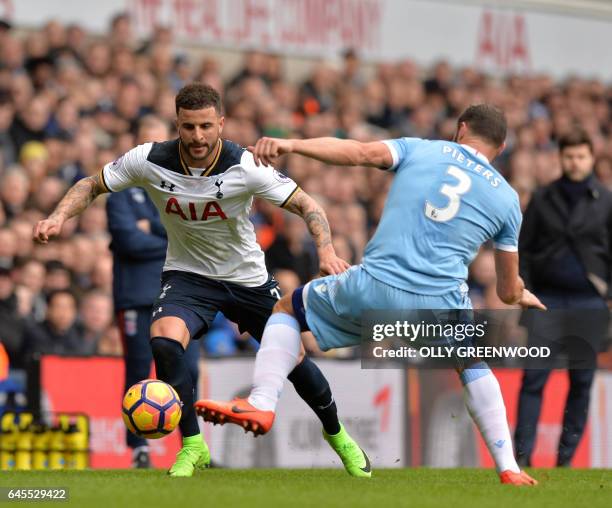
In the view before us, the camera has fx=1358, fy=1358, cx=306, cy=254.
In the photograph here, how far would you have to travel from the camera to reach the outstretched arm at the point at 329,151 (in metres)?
6.76

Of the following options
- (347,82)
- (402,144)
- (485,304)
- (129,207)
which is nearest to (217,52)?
(347,82)

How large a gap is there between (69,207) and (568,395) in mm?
4731

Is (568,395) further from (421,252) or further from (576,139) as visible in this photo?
(421,252)

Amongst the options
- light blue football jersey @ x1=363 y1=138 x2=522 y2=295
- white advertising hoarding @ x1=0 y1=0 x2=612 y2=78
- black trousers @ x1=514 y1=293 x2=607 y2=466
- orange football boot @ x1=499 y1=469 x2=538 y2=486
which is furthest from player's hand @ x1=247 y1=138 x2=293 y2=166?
white advertising hoarding @ x1=0 y1=0 x2=612 y2=78

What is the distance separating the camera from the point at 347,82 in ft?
65.6

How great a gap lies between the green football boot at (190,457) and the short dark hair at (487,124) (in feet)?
8.58

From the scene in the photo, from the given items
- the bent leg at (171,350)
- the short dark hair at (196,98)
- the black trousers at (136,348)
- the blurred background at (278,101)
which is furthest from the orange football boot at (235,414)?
the blurred background at (278,101)

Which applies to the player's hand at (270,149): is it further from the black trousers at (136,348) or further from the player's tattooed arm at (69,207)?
the black trousers at (136,348)

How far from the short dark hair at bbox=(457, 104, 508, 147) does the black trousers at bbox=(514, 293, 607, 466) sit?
11.9ft

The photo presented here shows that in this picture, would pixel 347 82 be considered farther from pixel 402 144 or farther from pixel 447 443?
pixel 402 144

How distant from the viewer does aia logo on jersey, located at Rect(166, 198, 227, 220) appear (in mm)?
8273

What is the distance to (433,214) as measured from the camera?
7316 millimetres

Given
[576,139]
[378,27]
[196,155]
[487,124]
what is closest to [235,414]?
[196,155]

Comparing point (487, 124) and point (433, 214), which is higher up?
point (487, 124)
